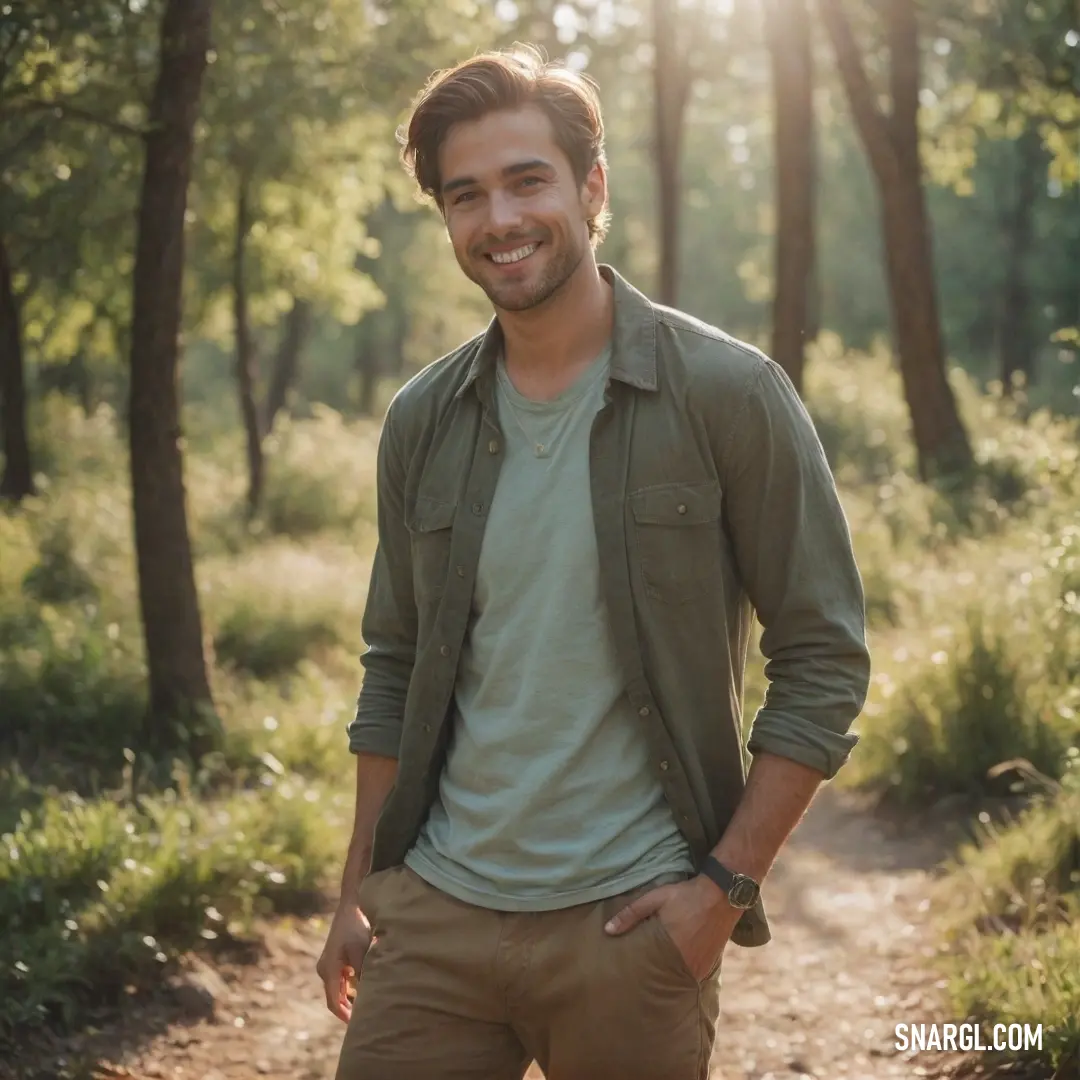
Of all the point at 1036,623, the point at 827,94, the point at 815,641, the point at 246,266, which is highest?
the point at 827,94

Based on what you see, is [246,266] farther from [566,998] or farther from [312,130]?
[566,998]

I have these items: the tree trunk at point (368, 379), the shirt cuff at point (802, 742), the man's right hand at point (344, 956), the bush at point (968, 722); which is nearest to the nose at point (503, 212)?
the shirt cuff at point (802, 742)

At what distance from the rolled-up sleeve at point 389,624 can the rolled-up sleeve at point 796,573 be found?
74cm

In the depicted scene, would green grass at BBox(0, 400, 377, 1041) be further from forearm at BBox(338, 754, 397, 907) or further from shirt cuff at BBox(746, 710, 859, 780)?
shirt cuff at BBox(746, 710, 859, 780)

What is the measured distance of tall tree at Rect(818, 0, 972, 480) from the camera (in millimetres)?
16266

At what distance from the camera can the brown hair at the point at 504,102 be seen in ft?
9.19

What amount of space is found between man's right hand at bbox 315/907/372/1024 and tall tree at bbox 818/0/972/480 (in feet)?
45.5

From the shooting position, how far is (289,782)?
7242 mm

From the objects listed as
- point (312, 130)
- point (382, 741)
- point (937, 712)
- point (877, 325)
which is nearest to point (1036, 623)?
point (937, 712)

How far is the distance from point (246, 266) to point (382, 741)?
49.4ft

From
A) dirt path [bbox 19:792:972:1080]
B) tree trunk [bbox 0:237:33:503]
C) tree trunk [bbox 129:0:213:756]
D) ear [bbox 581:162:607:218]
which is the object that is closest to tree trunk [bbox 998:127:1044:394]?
tree trunk [bbox 0:237:33:503]

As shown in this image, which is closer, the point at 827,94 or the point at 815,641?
the point at 815,641

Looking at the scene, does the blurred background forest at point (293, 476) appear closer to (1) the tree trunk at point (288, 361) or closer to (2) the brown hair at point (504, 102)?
(1) the tree trunk at point (288, 361)

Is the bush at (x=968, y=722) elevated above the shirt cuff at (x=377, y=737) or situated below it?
below
